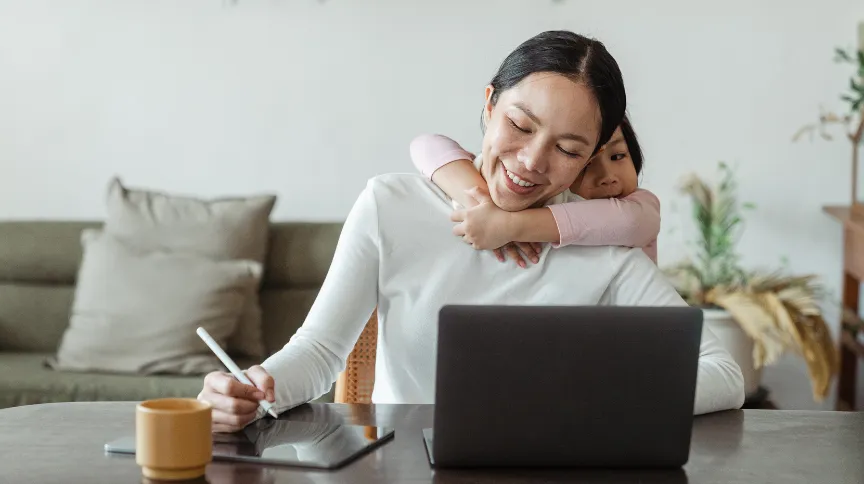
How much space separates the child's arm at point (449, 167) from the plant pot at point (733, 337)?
5.26 ft

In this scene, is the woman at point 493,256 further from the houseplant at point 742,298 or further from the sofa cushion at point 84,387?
the houseplant at point 742,298

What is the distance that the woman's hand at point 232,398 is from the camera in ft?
3.87

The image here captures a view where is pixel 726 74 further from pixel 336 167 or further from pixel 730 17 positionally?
pixel 336 167

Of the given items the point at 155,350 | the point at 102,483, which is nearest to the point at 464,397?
the point at 102,483

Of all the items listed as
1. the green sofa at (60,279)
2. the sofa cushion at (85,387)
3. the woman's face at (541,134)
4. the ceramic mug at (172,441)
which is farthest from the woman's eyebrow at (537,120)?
the green sofa at (60,279)

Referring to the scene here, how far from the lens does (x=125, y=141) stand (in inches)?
135

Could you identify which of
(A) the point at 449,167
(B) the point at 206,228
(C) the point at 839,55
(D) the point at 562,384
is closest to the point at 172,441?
(D) the point at 562,384

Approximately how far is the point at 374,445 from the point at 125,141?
2537 millimetres

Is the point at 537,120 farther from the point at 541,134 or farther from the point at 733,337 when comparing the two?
the point at 733,337

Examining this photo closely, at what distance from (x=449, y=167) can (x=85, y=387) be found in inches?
61.4

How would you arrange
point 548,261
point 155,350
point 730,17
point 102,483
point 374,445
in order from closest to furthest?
1. point 102,483
2. point 374,445
3. point 548,261
4. point 155,350
5. point 730,17

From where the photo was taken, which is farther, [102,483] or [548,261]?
[548,261]

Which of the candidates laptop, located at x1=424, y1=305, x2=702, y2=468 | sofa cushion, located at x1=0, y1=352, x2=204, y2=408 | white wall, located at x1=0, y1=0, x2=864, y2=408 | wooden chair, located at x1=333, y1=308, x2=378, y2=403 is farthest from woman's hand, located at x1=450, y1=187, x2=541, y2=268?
white wall, located at x1=0, y1=0, x2=864, y2=408

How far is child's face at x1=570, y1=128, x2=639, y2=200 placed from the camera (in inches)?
65.2
